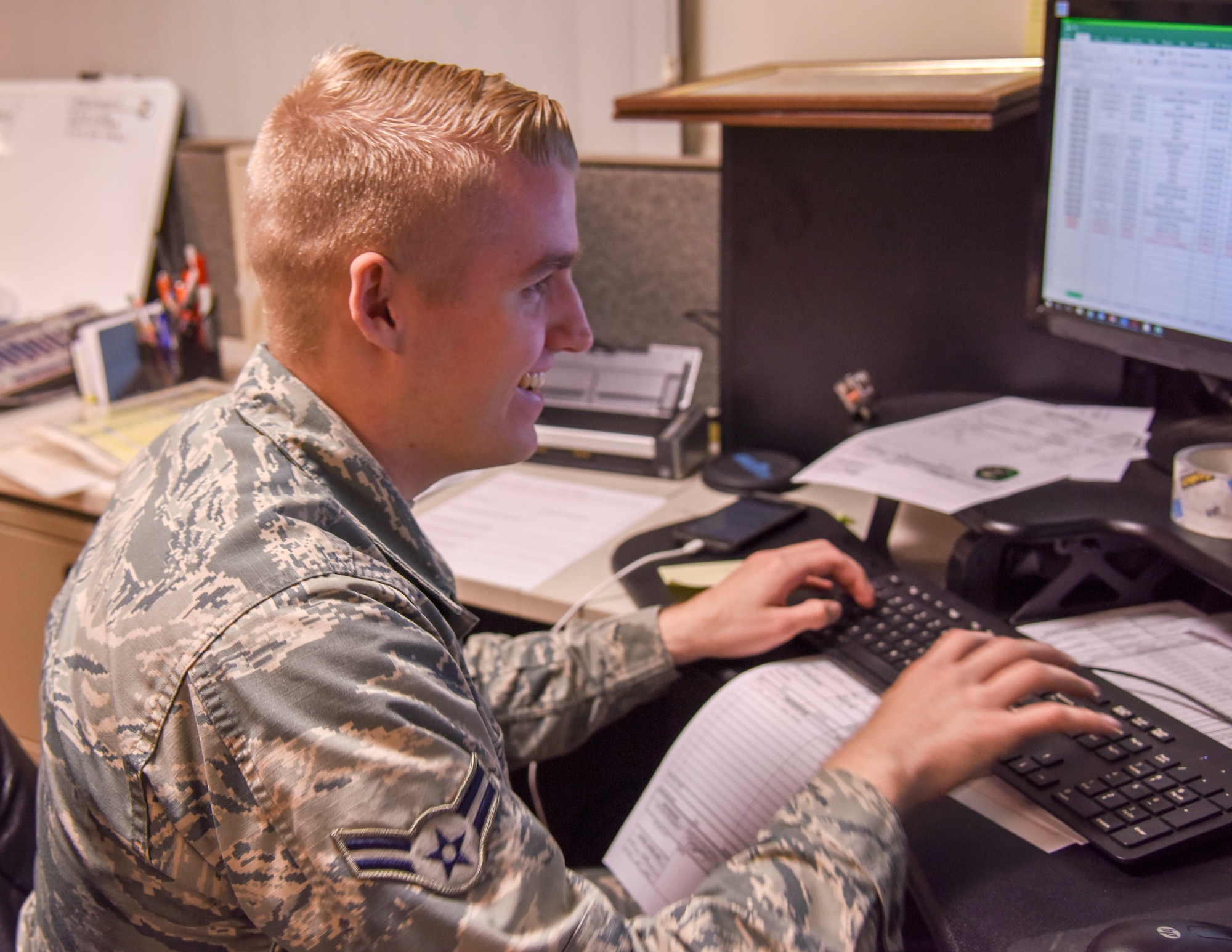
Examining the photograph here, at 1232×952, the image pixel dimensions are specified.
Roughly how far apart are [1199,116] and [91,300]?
152 centimetres

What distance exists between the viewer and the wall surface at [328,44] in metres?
1.35

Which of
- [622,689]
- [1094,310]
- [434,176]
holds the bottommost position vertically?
[622,689]

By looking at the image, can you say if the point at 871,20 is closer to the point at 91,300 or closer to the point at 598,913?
the point at 598,913

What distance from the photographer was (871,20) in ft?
3.97

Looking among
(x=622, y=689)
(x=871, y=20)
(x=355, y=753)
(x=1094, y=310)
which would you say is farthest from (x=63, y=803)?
(x=871, y=20)

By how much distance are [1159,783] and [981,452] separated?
0.40 metres

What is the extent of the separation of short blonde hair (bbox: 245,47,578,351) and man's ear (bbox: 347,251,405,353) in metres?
0.01

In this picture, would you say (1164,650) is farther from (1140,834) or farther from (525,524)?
(525,524)

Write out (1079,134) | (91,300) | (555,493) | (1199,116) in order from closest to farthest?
1. (1199,116)
2. (1079,134)
3. (555,493)
4. (91,300)

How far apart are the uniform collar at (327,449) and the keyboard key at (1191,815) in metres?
0.42

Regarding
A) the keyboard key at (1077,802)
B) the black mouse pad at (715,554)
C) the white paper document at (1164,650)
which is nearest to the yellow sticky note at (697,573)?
the black mouse pad at (715,554)

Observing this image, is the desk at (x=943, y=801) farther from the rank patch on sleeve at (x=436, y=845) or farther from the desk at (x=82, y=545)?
the rank patch on sleeve at (x=436, y=845)

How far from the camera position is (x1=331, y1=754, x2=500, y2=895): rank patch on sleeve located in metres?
0.49

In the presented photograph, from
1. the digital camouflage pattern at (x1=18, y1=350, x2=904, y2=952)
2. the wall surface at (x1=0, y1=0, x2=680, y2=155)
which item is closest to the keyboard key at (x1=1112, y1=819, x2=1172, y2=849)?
the digital camouflage pattern at (x1=18, y1=350, x2=904, y2=952)
